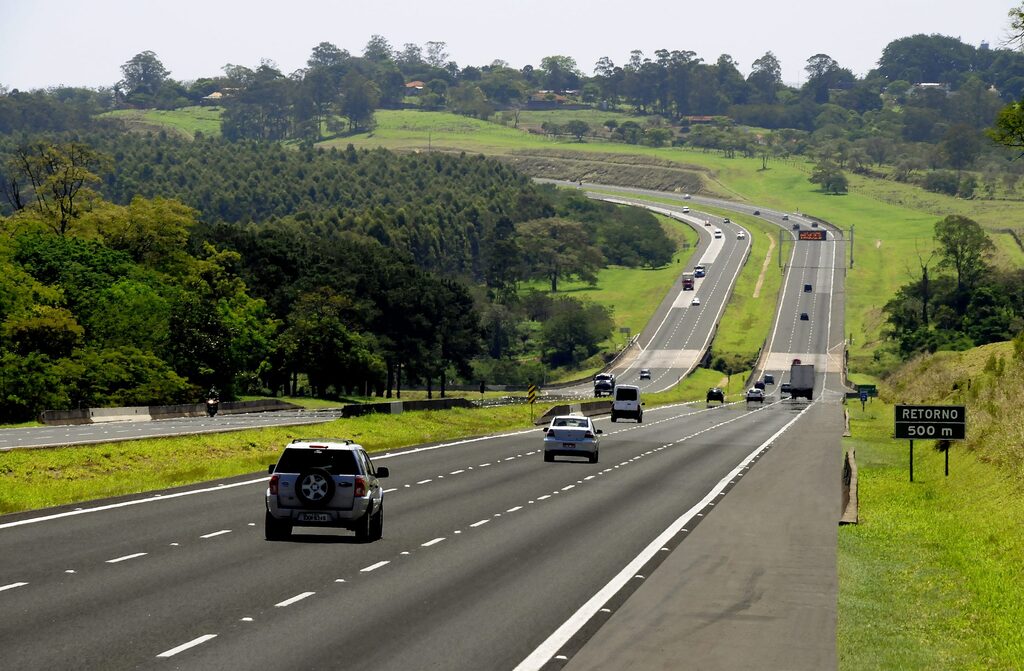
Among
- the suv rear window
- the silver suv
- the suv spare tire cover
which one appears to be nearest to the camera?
the suv spare tire cover

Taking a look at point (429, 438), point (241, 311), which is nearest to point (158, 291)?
point (241, 311)

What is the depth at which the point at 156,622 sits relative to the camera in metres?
17.1

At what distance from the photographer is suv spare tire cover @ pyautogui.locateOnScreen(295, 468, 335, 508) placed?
24406 millimetres

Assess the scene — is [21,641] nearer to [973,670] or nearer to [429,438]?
[973,670]

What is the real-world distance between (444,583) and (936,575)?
752cm

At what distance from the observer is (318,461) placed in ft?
81.9

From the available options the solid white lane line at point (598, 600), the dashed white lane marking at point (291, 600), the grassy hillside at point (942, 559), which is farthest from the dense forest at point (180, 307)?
the dashed white lane marking at point (291, 600)

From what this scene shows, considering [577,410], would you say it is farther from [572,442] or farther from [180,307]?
[572,442]

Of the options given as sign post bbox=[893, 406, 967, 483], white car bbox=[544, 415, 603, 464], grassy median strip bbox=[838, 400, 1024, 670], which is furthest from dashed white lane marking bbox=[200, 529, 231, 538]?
white car bbox=[544, 415, 603, 464]

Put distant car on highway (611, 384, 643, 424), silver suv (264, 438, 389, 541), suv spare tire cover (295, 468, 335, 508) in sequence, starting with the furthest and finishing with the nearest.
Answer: distant car on highway (611, 384, 643, 424) → silver suv (264, 438, 389, 541) → suv spare tire cover (295, 468, 335, 508)

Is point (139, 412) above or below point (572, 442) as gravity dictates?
below

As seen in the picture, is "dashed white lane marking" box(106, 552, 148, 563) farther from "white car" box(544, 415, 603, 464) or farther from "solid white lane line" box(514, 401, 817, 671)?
"white car" box(544, 415, 603, 464)

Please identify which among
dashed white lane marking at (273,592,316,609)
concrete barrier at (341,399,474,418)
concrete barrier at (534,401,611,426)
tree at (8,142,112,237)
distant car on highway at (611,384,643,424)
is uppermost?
tree at (8,142,112,237)

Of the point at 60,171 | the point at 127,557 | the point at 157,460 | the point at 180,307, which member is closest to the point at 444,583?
the point at 127,557
